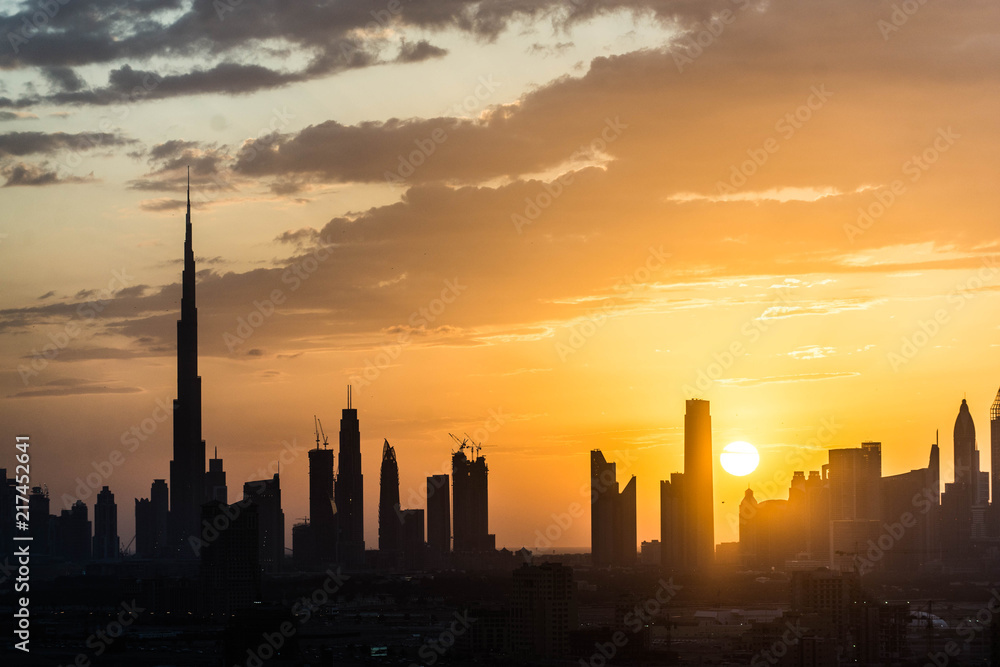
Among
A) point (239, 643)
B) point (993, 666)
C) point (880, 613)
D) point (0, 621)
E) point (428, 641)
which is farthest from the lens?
point (0, 621)

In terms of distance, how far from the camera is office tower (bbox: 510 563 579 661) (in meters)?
148

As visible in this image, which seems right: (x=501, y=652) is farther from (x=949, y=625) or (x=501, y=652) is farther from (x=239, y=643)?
(x=949, y=625)

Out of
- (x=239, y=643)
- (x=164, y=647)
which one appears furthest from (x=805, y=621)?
(x=164, y=647)

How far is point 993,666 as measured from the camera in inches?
5108

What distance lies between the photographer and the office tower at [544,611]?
148m

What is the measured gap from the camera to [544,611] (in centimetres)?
15000

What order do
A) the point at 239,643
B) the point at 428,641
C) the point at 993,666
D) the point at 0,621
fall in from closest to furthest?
the point at 993,666 → the point at 239,643 → the point at 428,641 → the point at 0,621

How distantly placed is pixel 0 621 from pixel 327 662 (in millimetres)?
73341

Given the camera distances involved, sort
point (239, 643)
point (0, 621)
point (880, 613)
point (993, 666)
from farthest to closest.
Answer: point (0, 621) → point (880, 613) → point (239, 643) → point (993, 666)

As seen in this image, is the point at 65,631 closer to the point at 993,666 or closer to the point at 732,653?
the point at 732,653

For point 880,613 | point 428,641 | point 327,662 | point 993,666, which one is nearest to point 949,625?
point 880,613

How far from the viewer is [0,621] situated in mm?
188500

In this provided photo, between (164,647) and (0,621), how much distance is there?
110ft

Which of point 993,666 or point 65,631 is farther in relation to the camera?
point 65,631
